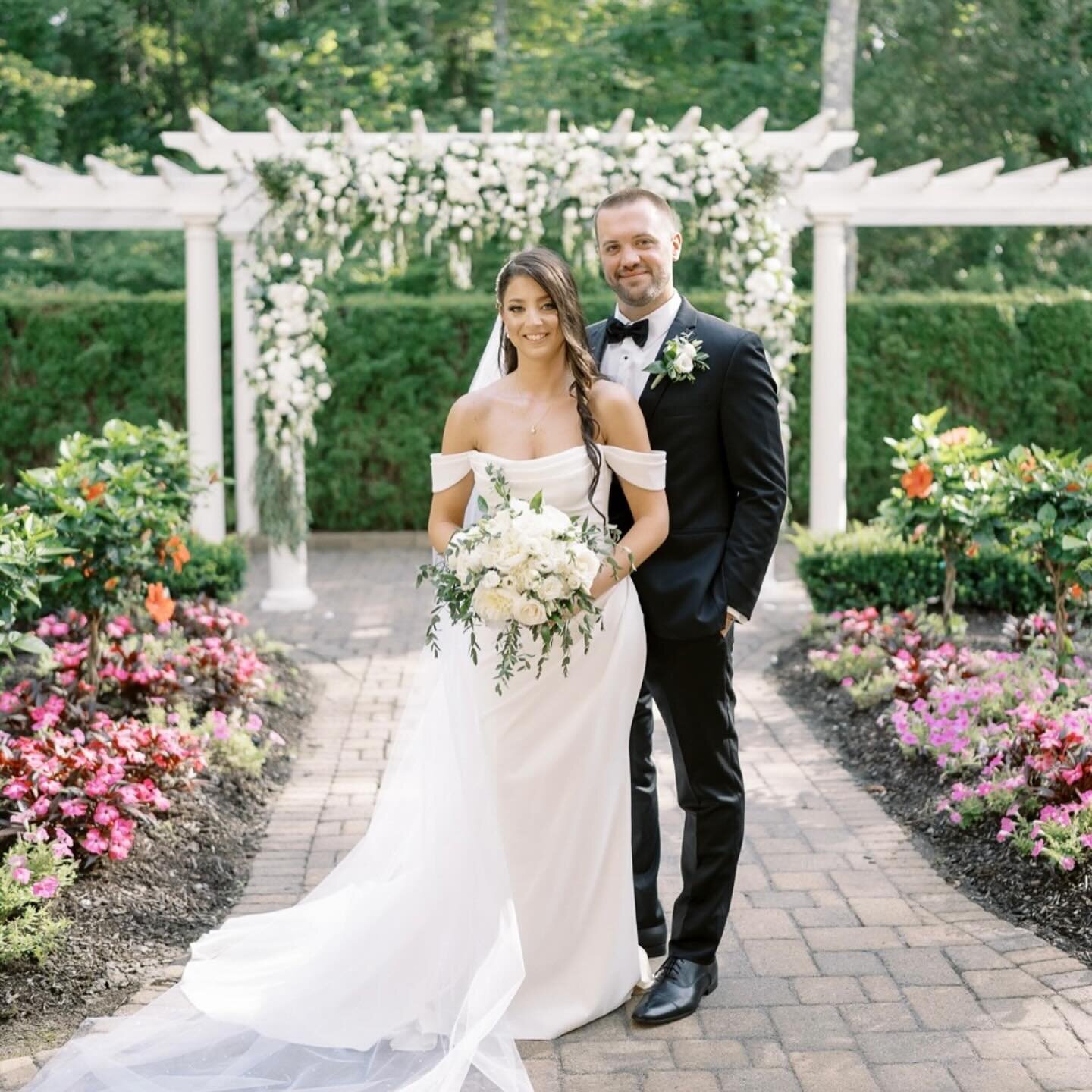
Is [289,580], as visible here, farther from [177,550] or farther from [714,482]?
[714,482]

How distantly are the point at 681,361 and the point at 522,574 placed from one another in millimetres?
700

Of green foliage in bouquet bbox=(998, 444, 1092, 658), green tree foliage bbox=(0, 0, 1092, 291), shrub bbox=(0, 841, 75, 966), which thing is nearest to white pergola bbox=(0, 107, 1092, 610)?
green foliage in bouquet bbox=(998, 444, 1092, 658)

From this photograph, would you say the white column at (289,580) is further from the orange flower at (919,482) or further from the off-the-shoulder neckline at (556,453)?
the off-the-shoulder neckline at (556,453)

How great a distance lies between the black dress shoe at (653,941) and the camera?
404 cm

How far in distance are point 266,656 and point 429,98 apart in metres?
15.8

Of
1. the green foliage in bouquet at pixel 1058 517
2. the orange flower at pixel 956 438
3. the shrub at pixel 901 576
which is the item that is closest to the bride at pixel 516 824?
the green foliage in bouquet at pixel 1058 517

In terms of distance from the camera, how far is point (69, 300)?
12047mm

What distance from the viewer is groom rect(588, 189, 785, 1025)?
370 centimetres

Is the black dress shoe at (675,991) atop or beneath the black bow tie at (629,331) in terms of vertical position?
beneath

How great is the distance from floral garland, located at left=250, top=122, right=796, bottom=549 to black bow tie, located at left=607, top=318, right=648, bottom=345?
16.3ft

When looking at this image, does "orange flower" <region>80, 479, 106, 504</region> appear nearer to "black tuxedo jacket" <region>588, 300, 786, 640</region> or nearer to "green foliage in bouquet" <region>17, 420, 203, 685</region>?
"green foliage in bouquet" <region>17, 420, 203, 685</region>

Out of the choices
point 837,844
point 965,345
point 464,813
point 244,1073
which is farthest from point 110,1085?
point 965,345

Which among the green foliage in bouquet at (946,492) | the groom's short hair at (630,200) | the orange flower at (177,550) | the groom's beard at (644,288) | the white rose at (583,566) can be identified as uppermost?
the groom's short hair at (630,200)

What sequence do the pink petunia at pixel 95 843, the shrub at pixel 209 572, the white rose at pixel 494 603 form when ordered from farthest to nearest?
the shrub at pixel 209 572, the pink petunia at pixel 95 843, the white rose at pixel 494 603
